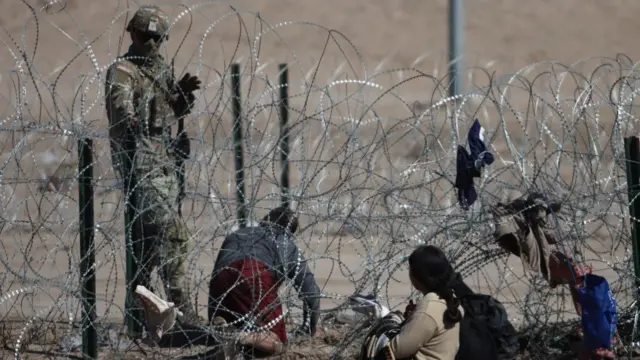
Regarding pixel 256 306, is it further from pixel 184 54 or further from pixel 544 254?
pixel 184 54

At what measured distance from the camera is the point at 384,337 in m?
4.79

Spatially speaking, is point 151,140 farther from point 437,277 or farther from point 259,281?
point 437,277

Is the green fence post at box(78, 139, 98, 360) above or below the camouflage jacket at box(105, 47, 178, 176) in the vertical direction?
below

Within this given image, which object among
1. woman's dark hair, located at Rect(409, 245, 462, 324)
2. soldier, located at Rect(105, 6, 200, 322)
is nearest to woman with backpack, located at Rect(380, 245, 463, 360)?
woman's dark hair, located at Rect(409, 245, 462, 324)

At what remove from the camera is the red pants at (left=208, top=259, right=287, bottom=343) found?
19.5 feet

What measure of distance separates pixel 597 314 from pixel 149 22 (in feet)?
9.37

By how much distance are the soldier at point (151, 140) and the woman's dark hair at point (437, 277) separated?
184cm

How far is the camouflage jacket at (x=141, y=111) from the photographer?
6.53 metres

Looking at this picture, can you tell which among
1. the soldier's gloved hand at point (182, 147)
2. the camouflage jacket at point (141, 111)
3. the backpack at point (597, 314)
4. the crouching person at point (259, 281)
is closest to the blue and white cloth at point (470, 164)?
the backpack at point (597, 314)

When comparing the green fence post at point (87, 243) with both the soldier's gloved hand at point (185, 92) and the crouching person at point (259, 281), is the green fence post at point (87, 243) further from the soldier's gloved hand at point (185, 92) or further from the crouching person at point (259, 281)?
the soldier's gloved hand at point (185, 92)

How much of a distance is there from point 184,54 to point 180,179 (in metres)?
12.9

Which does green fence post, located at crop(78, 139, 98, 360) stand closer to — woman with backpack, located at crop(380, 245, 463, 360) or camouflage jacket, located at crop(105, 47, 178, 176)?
camouflage jacket, located at crop(105, 47, 178, 176)

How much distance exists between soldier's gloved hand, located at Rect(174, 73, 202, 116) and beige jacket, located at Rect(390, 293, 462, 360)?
2624 millimetres

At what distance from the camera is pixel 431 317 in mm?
4668
